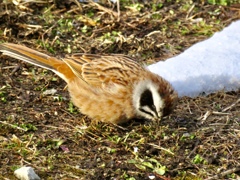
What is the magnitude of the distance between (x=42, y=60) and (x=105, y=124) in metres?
1.01

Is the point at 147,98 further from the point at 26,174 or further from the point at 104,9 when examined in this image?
the point at 104,9

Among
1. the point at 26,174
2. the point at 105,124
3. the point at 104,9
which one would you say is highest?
the point at 104,9

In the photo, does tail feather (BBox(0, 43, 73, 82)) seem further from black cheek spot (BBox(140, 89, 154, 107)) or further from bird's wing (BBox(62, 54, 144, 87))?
black cheek spot (BBox(140, 89, 154, 107))

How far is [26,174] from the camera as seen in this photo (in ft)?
15.6

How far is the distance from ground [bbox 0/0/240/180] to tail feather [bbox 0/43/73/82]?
271mm

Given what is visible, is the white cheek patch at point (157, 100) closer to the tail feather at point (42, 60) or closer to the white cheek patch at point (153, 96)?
the white cheek patch at point (153, 96)

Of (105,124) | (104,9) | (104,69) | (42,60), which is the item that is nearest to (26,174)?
(105,124)

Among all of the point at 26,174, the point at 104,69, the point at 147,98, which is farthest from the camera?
the point at 104,69

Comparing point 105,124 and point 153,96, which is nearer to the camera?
point 153,96

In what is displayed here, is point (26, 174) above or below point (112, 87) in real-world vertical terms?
below

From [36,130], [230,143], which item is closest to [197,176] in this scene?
[230,143]

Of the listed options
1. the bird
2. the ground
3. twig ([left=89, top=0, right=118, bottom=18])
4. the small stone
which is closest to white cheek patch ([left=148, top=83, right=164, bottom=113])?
the bird

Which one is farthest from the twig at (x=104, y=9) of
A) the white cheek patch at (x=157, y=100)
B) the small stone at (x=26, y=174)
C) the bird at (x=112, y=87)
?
the small stone at (x=26, y=174)

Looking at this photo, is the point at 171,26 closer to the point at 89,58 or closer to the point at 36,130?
the point at 89,58
